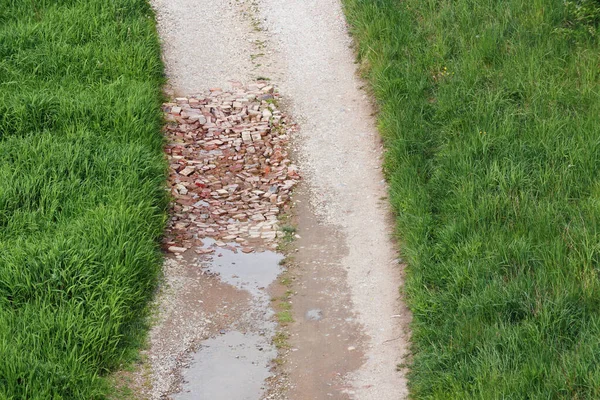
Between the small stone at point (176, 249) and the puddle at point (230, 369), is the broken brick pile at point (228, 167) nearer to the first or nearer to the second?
the small stone at point (176, 249)

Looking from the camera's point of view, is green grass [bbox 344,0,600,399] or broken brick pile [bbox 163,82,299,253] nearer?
green grass [bbox 344,0,600,399]

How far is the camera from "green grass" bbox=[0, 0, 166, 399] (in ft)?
23.2

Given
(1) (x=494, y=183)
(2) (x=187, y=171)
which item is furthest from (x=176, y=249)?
(1) (x=494, y=183)

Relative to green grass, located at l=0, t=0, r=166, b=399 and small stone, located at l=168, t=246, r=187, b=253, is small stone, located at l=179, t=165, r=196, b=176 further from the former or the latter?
small stone, located at l=168, t=246, r=187, b=253

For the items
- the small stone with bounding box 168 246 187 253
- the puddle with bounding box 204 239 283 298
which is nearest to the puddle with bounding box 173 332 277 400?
the puddle with bounding box 204 239 283 298

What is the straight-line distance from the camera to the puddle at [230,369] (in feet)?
23.9

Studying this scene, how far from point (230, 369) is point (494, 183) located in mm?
3172

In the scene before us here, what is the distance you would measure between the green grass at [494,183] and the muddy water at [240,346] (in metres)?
1.32

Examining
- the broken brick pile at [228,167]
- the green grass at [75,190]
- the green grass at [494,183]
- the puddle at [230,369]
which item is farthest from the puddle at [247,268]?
the green grass at [494,183]

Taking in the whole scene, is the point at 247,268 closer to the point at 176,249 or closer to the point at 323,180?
the point at 176,249

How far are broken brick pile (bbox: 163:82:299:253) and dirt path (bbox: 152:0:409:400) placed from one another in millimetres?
285

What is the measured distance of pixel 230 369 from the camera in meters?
7.56

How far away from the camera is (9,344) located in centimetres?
677

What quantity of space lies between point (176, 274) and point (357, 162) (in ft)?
9.71
